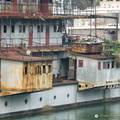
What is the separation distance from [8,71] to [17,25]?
705 centimetres

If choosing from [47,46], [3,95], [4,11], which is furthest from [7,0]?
[3,95]

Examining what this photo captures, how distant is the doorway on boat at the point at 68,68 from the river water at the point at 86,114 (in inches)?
113

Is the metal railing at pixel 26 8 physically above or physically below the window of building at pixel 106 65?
above

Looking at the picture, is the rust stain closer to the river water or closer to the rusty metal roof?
the rusty metal roof

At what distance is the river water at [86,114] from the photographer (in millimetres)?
46250

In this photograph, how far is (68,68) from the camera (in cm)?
5228

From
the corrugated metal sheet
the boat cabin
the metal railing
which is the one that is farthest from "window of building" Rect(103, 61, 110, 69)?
the boat cabin

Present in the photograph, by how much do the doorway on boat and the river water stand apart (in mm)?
2860

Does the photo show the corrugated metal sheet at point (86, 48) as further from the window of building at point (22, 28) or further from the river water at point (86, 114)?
the river water at point (86, 114)

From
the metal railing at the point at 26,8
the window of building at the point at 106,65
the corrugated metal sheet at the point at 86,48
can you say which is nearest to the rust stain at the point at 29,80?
the corrugated metal sheet at the point at 86,48

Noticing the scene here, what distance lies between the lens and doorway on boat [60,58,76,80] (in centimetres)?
5094

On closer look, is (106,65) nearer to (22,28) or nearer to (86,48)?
(86,48)

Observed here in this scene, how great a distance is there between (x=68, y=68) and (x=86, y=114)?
18.6ft

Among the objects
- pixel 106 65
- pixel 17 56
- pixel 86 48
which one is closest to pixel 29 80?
pixel 17 56
